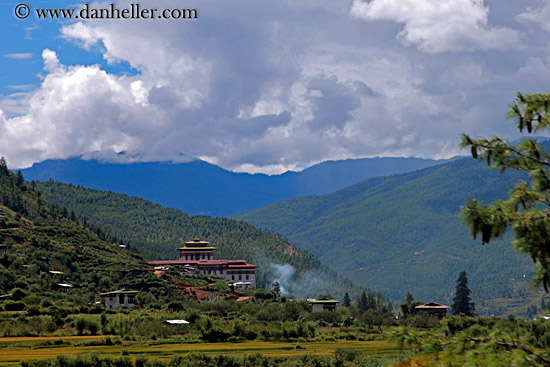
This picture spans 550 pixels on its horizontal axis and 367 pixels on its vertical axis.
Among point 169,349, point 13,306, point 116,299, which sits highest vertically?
point 116,299

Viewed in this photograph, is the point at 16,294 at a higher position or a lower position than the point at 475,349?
higher

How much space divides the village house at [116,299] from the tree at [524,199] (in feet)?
279

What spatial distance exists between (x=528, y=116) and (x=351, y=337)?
68080 mm

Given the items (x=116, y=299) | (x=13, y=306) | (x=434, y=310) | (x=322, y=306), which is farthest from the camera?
(x=322, y=306)

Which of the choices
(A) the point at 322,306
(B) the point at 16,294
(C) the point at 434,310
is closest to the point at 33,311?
(B) the point at 16,294

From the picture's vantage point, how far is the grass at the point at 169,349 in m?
54.9

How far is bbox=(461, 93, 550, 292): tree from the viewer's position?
13133 mm

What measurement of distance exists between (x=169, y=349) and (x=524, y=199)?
5132 cm

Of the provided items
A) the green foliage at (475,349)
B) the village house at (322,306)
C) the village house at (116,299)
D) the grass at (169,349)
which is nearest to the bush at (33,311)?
the grass at (169,349)

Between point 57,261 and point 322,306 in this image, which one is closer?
point 322,306

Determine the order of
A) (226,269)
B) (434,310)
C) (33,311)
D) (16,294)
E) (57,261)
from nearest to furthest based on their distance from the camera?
1. (33,311)
2. (16,294)
3. (434,310)
4. (57,261)
5. (226,269)

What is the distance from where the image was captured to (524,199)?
1377 centimetres

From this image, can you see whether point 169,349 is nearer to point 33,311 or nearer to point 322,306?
point 33,311

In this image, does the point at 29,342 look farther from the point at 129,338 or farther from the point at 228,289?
the point at 228,289
